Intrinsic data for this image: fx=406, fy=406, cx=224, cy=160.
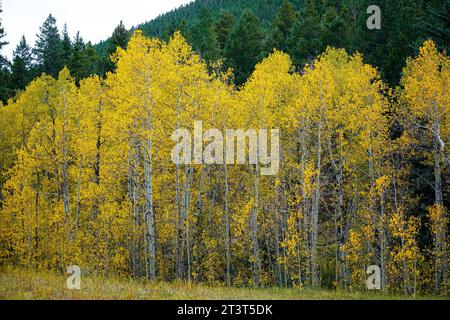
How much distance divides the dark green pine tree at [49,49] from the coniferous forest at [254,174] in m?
28.7

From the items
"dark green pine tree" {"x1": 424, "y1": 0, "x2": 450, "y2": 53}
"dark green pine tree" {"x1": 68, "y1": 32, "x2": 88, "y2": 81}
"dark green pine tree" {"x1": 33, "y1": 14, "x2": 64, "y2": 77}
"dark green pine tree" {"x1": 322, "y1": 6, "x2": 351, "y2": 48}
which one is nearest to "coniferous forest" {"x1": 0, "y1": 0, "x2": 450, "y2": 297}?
"dark green pine tree" {"x1": 424, "y1": 0, "x2": 450, "y2": 53}

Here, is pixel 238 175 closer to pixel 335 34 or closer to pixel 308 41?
pixel 308 41

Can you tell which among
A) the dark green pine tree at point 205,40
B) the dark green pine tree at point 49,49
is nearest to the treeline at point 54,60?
the dark green pine tree at point 49,49

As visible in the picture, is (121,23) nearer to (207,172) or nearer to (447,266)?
(207,172)

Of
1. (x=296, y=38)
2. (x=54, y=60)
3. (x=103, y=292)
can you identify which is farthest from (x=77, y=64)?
(x=103, y=292)

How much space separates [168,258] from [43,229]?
25.4 ft

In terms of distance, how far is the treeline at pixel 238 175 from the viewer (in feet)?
58.6

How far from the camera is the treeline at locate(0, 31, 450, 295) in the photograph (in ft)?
58.6

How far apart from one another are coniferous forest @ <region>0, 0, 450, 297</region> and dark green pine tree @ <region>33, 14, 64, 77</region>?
94.3ft

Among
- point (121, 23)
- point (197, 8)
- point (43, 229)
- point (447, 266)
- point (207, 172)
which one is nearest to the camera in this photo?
point (447, 266)

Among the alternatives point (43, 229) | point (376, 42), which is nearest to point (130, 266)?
point (43, 229)

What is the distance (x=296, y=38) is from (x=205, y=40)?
11.0 meters

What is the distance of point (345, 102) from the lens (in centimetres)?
1967

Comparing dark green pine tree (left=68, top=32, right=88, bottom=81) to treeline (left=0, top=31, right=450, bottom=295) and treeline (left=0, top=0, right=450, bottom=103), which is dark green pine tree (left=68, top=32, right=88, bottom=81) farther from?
treeline (left=0, top=31, right=450, bottom=295)
